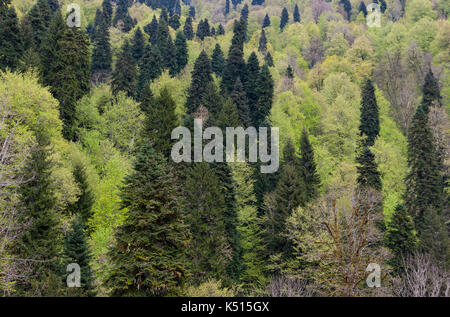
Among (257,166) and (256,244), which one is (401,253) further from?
(257,166)

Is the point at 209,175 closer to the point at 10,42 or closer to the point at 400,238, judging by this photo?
the point at 400,238

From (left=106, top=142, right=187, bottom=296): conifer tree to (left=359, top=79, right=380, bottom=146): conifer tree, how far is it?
139 ft

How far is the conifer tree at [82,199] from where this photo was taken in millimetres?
31766

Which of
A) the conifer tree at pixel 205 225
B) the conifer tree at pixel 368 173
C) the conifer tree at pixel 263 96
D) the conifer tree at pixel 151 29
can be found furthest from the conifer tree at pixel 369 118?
the conifer tree at pixel 151 29

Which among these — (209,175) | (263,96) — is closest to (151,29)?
(263,96)

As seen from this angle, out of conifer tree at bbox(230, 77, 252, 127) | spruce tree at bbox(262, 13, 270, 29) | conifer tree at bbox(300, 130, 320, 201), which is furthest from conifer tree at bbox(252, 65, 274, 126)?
spruce tree at bbox(262, 13, 270, 29)

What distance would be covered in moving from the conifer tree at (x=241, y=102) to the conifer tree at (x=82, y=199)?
23.9 metres

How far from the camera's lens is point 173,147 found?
38.2 meters

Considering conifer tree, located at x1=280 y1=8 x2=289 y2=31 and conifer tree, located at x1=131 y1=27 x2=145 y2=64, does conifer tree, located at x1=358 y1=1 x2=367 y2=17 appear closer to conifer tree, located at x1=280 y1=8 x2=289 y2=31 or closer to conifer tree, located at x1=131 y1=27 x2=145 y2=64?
conifer tree, located at x1=280 y1=8 x2=289 y2=31

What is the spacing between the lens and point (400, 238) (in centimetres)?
3053

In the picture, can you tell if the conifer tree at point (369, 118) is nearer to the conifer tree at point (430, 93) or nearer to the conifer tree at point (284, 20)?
the conifer tree at point (430, 93)

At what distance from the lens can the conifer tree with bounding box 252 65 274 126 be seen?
54438 millimetres

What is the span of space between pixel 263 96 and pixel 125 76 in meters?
20.2
